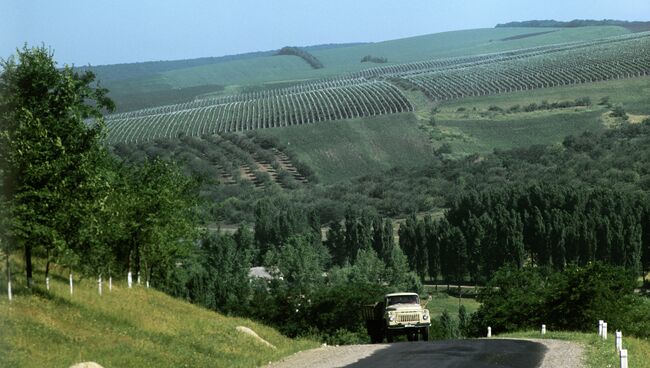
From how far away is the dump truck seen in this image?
57.2 meters

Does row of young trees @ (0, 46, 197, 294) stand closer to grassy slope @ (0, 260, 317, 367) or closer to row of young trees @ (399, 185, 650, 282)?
grassy slope @ (0, 260, 317, 367)

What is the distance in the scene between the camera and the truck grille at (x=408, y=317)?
188ft

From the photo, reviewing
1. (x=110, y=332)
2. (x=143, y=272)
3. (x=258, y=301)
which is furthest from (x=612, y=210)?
(x=110, y=332)

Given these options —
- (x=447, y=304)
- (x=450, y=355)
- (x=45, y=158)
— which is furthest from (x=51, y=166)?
(x=447, y=304)

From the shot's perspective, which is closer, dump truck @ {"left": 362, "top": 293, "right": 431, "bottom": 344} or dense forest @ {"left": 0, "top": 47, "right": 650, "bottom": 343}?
dense forest @ {"left": 0, "top": 47, "right": 650, "bottom": 343}

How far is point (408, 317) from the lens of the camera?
57250 mm

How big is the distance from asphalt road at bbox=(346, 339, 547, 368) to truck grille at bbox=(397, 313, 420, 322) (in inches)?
245

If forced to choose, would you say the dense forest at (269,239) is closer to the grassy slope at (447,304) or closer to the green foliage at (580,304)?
the green foliage at (580,304)

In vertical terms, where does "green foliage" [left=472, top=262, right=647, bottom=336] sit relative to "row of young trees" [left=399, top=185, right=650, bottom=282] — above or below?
above

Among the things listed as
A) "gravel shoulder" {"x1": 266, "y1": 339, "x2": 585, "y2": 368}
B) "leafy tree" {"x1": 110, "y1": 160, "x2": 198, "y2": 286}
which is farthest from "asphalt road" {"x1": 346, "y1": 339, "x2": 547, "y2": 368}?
"leafy tree" {"x1": 110, "y1": 160, "x2": 198, "y2": 286}

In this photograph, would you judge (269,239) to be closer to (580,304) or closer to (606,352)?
(580,304)

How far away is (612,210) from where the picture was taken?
537ft

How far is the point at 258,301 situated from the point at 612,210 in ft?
187

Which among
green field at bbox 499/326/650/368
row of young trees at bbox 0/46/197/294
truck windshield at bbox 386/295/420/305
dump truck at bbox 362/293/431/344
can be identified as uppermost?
row of young trees at bbox 0/46/197/294
